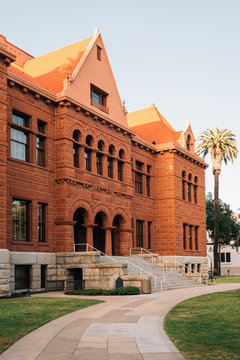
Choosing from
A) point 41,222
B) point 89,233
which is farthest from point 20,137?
point 89,233

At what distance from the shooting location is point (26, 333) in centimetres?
1161

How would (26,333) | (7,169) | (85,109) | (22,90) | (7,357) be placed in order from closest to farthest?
(7,357)
(26,333)
(7,169)
(22,90)
(85,109)

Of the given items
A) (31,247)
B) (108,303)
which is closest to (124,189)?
(31,247)

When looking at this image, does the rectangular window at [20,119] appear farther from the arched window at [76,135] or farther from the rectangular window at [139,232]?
the rectangular window at [139,232]

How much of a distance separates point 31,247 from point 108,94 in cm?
1385

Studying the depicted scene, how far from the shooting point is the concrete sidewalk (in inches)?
362

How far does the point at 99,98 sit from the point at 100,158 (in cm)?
457

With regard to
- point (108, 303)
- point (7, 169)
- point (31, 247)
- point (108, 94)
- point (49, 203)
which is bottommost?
point (108, 303)

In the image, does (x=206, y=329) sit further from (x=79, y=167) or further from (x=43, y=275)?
(x=79, y=167)

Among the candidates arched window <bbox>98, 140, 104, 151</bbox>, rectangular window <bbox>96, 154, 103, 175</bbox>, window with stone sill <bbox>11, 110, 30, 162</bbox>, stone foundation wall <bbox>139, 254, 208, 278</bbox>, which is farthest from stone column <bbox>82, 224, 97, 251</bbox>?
stone foundation wall <bbox>139, 254, 208, 278</bbox>

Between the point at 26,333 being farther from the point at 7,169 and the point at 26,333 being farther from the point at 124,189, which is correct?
the point at 124,189

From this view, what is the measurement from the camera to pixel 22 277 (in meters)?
25.6

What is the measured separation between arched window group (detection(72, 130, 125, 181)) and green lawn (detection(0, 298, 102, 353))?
43.0ft

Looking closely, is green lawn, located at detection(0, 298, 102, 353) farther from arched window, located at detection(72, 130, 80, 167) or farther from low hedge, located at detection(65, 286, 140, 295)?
arched window, located at detection(72, 130, 80, 167)
